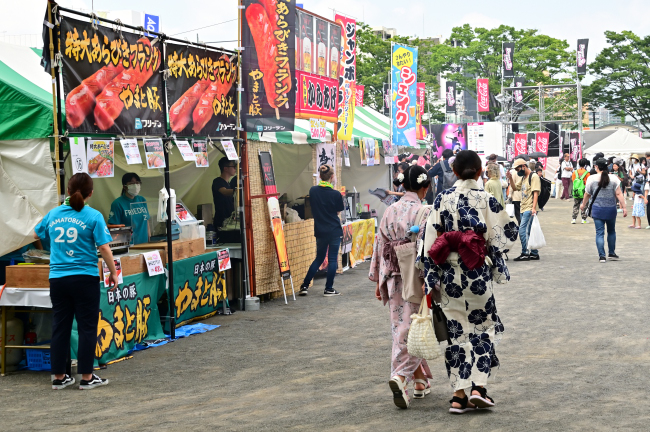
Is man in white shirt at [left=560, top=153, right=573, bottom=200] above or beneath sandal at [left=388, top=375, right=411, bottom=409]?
above

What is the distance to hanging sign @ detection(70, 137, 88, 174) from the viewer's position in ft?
19.7

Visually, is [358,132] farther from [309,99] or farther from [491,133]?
[491,133]

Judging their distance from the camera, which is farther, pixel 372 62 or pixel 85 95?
pixel 372 62

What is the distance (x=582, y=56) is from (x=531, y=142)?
19.3 ft

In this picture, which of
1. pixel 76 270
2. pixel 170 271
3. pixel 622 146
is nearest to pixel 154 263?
pixel 170 271

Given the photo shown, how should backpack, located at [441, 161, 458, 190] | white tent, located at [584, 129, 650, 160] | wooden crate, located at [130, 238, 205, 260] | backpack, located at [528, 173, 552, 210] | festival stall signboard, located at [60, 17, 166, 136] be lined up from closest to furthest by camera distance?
festival stall signboard, located at [60, 17, 166, 136]
wooden crate, located at [130, 238, 205, 260]
backpack, located at [528, 173, 552, 210]
backpack, located at [441, 161, 458, 190]
white tent, located at [584, 129, 650, 160]

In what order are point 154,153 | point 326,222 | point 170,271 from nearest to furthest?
point 154,153
point 170,271
point 326,222

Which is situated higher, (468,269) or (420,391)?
(468,269)

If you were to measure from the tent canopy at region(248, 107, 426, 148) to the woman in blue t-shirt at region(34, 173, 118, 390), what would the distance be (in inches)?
151

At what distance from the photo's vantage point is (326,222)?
989 cm

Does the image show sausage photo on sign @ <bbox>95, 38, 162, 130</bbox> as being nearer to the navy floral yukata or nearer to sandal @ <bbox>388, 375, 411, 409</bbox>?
the navy floral yukata

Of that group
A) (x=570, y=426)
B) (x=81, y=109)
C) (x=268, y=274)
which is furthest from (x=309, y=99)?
(x=570, y=426)

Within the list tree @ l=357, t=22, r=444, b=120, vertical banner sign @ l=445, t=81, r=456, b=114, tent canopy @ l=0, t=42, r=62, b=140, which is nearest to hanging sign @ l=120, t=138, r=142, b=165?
tent canopy @ l=0, t=42, r=62, b=140

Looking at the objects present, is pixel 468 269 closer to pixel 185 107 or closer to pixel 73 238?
pixel 73 238
